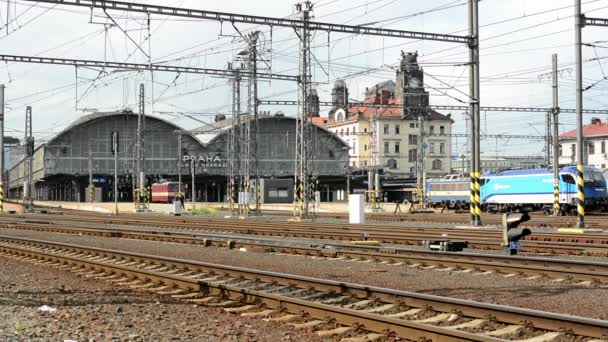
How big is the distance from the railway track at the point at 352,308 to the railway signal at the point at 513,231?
6.81 m

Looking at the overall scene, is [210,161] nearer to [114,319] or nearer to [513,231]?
[513,231]

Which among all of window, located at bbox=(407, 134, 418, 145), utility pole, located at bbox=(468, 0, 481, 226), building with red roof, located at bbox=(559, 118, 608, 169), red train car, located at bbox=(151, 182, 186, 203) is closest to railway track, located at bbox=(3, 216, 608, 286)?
utility pole, located at bbox=(468, 0, 481, 226)

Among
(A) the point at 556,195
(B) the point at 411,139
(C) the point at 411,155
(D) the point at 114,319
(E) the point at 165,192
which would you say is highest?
(B) the point at 411,139

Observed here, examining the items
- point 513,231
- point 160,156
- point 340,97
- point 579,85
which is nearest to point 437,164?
point 340,97

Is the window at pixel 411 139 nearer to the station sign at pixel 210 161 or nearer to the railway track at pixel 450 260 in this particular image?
the station sign at pixel 210 161

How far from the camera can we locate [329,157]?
111 m

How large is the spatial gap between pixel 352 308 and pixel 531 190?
43.7 metres

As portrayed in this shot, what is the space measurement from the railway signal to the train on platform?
29.3m

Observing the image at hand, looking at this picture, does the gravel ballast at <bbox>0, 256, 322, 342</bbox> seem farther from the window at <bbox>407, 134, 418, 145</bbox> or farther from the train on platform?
the window at <bbox>407, 134, 418, 145</bbox>

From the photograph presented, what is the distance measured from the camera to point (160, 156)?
340ft

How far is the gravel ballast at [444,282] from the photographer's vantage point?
36.6ft

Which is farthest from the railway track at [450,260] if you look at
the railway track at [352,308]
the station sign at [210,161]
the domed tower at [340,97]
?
the station sign at [210,161]

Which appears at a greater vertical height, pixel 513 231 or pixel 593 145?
pixel 593 145

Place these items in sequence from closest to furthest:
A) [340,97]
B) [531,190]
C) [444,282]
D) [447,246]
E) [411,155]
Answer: [444,282] → [447,246] → [531,190] → [340,97] → [411,155]
